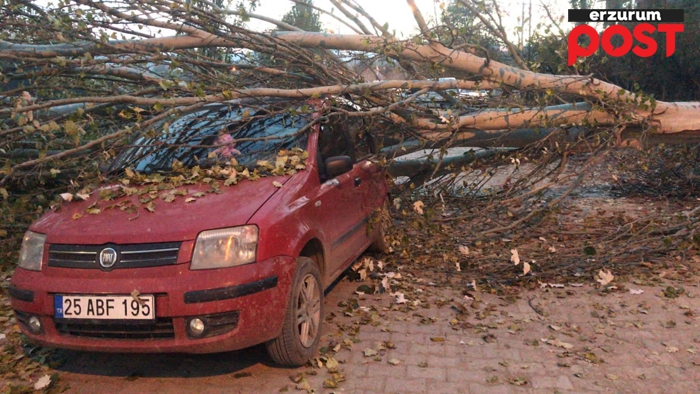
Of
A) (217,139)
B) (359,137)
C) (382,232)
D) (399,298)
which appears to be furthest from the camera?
(382,232)

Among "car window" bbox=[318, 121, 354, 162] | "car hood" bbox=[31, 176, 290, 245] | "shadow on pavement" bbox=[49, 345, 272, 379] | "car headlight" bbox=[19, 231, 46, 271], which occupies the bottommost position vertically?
"shadow on pavement" bbox=[49, 345, 272, 379]

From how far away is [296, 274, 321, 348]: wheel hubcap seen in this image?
382 cm

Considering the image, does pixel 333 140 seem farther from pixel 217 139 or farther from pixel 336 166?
pixel 217 139

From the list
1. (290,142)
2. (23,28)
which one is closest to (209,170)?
(290,142)

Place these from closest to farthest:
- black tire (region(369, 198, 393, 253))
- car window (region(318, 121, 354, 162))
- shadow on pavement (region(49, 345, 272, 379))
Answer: shadow on pavement (region(49, 345, 272, 379)) < car window (region(318, 121, 354, 162)) < black tire (region(369, 198, 393, 253))

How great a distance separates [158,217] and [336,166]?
4.58ft

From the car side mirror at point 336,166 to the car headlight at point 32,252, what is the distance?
1.91 metres

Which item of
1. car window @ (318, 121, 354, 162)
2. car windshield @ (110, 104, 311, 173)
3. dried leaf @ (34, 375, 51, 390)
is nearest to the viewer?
dried leaf @ (34, 375, 51, 390)

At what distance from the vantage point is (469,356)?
3.99 metres

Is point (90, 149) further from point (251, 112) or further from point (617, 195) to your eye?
point (617, 195)

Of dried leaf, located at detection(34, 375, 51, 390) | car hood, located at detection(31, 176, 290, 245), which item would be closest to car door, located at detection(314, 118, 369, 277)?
car hood, located at detection(31, 176, 290, 245)

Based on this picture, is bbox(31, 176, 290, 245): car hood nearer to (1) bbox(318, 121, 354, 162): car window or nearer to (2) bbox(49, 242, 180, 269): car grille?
(2) bbox(49, 242, 180, 269): car grille

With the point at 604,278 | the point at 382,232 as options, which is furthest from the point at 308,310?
the point at 604,278

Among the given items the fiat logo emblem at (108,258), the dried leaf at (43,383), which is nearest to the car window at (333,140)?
the fiat logo emblem at (108,258)
